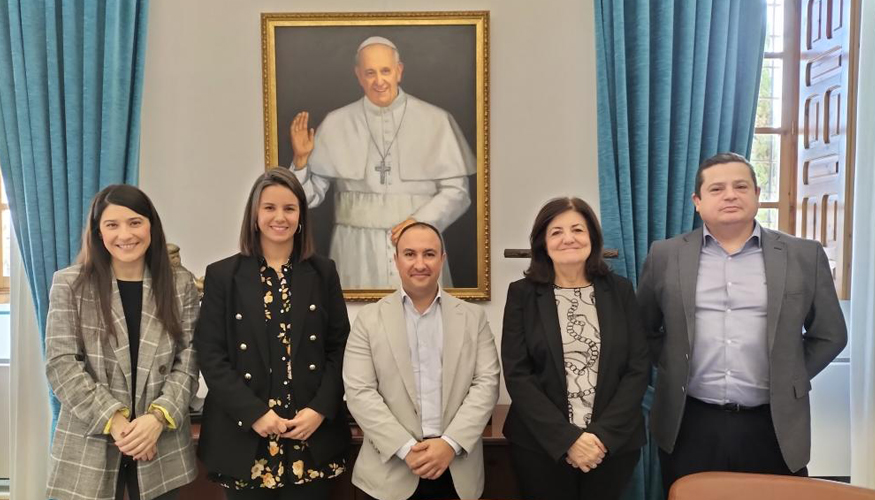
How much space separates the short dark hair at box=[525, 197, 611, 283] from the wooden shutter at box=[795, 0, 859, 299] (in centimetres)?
Result: 157

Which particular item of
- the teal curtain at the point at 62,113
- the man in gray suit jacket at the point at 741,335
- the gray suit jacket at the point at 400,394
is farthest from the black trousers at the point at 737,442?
the teal curtain at the point at 62,113

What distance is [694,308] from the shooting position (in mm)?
1948

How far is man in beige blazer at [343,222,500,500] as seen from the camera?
6.02 feet

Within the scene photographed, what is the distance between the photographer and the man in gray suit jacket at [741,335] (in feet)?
6.19

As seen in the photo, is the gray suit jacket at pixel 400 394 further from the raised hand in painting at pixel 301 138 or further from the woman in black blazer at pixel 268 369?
the raised hand in painting at pixel 301 138

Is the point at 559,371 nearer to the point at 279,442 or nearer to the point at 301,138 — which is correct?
the point at 279,442

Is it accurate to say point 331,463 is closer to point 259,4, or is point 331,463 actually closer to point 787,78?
point 259,4

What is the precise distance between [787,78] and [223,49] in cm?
262

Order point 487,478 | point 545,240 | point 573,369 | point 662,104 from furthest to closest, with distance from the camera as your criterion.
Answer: point 662,104 → point 487,478 → point 545,240 → point 573,369

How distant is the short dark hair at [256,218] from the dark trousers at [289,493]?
0.67 metres

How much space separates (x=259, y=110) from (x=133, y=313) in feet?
3.98

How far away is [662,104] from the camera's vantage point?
2.64m

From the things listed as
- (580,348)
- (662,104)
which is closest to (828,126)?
(662,104)

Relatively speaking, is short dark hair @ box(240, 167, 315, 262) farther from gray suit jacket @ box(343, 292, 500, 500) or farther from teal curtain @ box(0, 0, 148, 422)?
teal curtain @ box(0, 0, 148, 422)
